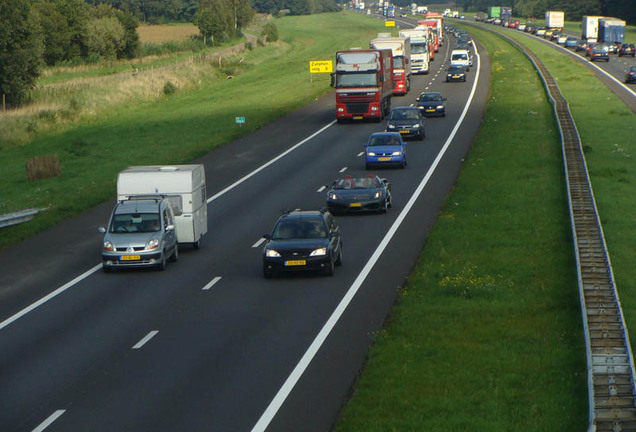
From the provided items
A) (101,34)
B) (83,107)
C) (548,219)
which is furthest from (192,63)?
(548,219)

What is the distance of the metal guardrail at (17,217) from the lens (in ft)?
119

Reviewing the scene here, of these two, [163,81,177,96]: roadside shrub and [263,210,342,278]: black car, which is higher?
[263,210,342,278]: black car

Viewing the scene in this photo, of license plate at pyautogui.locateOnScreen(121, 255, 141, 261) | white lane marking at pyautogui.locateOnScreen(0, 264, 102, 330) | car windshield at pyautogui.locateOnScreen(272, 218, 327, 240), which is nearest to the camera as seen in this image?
white lane marking at pyautogui.locateOnScreen(0, 264, 102, 330)

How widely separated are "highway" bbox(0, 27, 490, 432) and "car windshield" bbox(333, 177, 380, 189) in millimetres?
1267

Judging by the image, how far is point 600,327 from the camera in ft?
66.9

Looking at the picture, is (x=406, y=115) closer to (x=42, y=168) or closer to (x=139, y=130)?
(x=139, y=130)

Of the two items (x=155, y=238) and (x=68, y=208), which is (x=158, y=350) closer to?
(x=155, y=238)

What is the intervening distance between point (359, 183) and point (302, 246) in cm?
1076

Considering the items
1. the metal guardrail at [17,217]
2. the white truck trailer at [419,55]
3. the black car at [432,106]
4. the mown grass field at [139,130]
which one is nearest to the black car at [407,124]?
the black car at [432,106]

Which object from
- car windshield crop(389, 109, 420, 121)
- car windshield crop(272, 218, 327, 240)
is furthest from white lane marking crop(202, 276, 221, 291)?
car windshield crop(389, 109, 420, 121)

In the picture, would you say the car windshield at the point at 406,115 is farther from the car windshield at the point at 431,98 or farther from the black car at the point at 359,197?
the black car at the point at 359,197

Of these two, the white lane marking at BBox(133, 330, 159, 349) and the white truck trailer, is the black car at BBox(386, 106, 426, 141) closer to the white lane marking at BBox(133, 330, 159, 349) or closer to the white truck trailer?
the white lane marking at BBox(133, 330, 159, 349)

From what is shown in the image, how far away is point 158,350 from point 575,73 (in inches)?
3171

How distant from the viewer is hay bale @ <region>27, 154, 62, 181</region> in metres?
47.7
